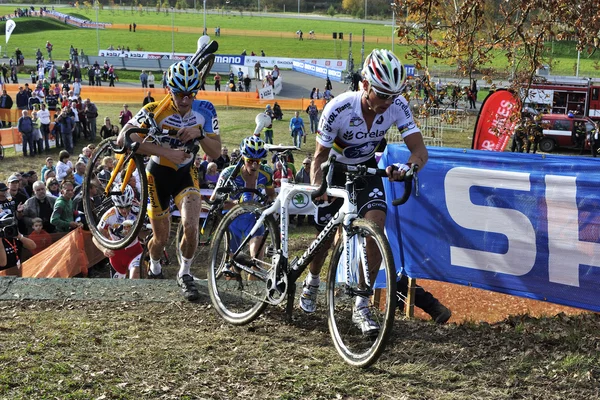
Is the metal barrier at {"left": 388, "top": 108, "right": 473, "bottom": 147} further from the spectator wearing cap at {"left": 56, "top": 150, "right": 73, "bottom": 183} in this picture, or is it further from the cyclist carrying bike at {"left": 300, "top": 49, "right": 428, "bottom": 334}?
the cyclist carrying bike at {"left": 300, "top": 49, "right": 428, "bottom": 334}

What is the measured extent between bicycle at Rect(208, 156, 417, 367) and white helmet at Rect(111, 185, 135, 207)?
1.18 m

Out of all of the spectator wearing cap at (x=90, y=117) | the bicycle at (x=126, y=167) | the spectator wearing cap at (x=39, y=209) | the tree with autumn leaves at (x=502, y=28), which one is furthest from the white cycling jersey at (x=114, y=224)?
the spectator wearing cap at (x=90, y=117)

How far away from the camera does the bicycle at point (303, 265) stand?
17.7ft

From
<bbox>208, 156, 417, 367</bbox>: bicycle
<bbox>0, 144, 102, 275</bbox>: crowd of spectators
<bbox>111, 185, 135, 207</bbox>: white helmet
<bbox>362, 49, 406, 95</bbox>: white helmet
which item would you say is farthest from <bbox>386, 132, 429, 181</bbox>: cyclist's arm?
<bbox>0, 144, 102, 275</bbox>: crowd of spectators

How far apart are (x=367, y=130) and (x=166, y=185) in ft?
8.37

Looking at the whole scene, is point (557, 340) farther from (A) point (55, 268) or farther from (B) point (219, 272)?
(A) point (55, 268)

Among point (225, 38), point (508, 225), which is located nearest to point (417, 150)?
point (508, 225)

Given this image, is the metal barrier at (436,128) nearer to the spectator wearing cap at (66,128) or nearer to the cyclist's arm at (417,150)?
the spectator wearing cap at (66,128)

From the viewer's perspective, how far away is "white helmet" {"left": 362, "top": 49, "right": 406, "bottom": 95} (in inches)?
219

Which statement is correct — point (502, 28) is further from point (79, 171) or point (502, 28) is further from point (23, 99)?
point (23, 99)

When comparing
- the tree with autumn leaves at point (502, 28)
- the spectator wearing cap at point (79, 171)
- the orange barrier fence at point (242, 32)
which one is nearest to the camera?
the tree with autumn leaves at point (502, 28)

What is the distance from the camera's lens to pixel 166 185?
7594 millimetres

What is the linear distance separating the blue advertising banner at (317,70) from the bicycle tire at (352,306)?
5431cm

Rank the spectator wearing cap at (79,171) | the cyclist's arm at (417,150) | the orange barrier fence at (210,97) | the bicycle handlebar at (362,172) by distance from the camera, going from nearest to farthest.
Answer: the bicycle handlebar at (362,172) < the cyclist's arm at (417,150) < the spectator wearing cap at (79,171) < the orange barrier fence at (210,97)
